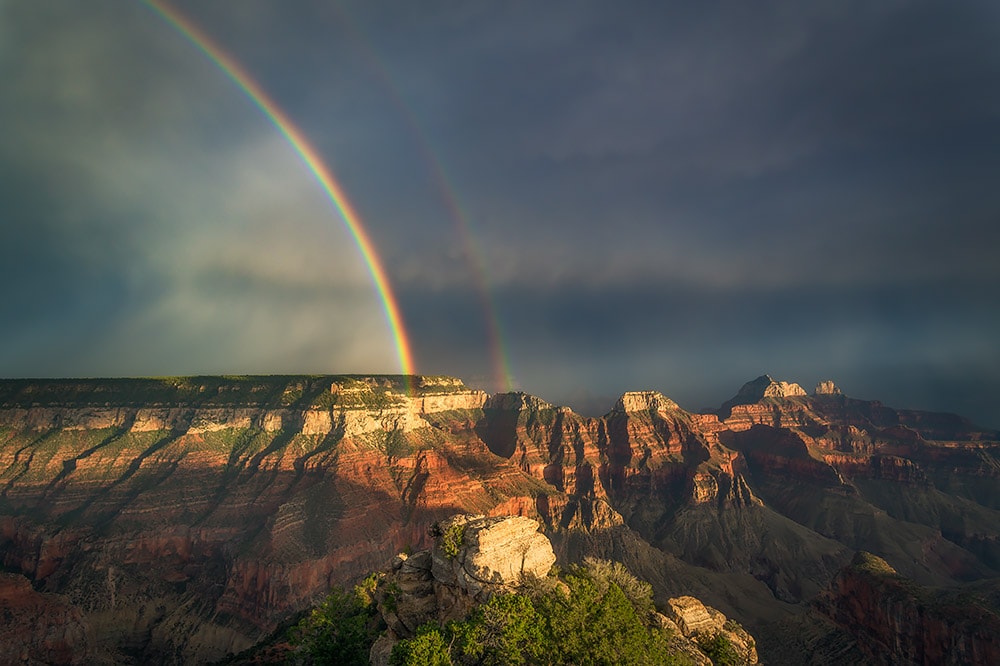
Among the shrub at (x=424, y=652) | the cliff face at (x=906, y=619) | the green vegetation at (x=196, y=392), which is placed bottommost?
the cliff face at (x=906, y=619)

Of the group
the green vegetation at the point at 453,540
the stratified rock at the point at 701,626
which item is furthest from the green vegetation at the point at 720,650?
the green vegetation at the point at 453,540

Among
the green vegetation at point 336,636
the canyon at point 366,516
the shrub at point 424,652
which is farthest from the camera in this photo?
the canyon at point 366,516

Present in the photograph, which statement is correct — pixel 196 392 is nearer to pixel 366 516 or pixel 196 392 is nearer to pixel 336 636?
pixel 366 516

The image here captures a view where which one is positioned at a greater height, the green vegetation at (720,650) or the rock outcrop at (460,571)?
the rock outcrop at (460,571)

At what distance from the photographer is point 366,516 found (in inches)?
4496

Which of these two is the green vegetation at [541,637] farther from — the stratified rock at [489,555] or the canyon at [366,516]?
the canyon at [366,516]

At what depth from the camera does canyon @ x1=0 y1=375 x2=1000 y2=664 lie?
72.1m

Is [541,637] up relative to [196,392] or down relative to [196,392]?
down

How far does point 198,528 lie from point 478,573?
4107 inches

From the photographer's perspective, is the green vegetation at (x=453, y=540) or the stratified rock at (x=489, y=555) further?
the green vegetation at (x=453, y=540)

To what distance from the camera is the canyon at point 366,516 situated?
72062mm

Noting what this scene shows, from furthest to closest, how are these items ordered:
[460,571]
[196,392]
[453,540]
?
[196,392] → [453,540] → [460,571]

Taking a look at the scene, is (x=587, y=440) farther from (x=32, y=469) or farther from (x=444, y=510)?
(x=32, y=469)

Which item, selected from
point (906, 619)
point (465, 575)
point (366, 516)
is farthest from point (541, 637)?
point (366, 516)
